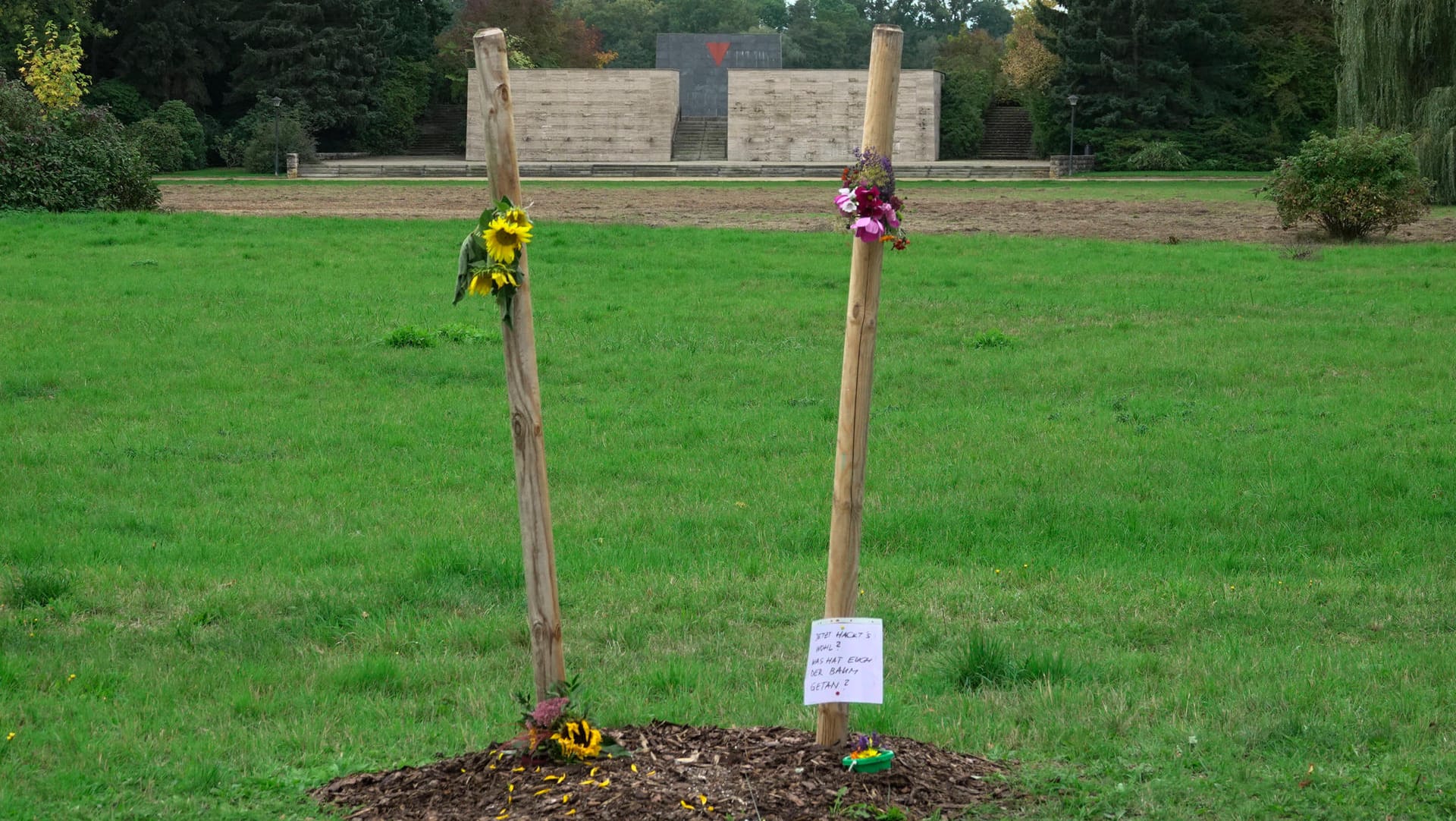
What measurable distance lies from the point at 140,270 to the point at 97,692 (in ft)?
47.3

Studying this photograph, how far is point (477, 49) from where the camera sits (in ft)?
12.5

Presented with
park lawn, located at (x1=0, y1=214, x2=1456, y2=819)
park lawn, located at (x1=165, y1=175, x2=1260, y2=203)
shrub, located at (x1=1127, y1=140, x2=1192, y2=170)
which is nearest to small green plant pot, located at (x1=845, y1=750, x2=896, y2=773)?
park lawn, located at (x1=0, y1=214, x2=1456, y2=819)

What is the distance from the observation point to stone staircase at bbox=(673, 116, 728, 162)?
5741 centimetres

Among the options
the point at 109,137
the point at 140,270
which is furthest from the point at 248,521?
the point at 109,137

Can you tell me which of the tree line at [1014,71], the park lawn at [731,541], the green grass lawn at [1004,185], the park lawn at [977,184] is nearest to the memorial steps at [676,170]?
the park lawn at [977,184]

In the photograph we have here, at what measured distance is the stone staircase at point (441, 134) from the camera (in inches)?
2452

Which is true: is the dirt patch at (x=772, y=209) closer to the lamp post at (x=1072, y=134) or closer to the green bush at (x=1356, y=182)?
the green bush at (x=1356, y=182)

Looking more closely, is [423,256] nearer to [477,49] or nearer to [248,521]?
[248,521]

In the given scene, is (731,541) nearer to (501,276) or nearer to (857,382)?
(857,382)

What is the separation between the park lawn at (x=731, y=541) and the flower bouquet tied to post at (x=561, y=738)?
1.79 feet

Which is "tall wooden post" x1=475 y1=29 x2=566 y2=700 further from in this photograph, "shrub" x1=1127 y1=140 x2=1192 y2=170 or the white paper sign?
"shrub" x1=1127 y1=140 x2=1192 y2=170

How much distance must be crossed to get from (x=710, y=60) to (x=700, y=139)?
8511 millimetres

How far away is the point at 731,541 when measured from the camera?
7.05 metres

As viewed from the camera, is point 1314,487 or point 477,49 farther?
point 1314,487
